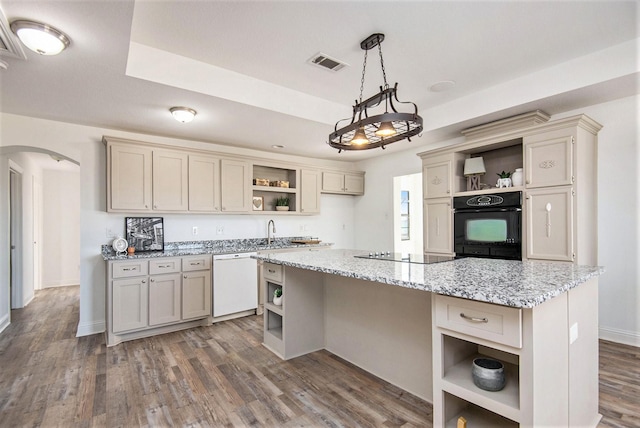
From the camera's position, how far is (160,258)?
11.9 feet

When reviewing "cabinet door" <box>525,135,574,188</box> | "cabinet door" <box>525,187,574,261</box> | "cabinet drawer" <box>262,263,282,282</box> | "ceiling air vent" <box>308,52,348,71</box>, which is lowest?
"cabinet drawer" <box>262,263,282,282</box>

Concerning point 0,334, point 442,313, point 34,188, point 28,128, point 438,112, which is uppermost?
point 438,112

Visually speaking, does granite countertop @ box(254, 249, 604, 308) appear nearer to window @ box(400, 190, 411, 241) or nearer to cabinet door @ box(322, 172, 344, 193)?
cabinet door @ box(322, 172, 344, 193)

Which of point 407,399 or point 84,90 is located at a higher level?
point 84,90

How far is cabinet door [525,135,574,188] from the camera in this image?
2977 millimetres

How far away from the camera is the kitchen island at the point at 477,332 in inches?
53.7

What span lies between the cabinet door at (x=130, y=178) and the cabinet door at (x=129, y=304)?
0.88 meters

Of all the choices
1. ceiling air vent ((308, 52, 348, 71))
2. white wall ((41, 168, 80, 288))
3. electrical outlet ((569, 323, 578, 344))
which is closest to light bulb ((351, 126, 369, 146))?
ceiling air vent ((308, 52, 348, 71))

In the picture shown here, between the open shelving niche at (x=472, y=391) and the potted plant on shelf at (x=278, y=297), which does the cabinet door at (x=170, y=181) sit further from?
the open shelving niche at (x=472, y=391)

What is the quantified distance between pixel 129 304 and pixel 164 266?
19.9 inches

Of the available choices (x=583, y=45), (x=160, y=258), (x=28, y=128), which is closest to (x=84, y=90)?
(x=28, y=128)

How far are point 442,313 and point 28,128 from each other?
4401mm

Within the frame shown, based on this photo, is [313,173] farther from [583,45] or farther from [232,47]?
[583,45]

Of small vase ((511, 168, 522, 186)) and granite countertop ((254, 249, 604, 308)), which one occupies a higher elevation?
small vase ((511, 168, 522, 186))
